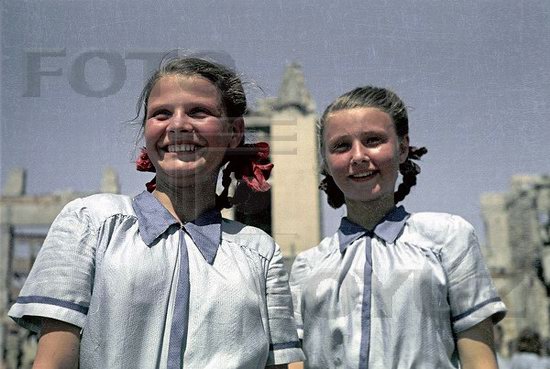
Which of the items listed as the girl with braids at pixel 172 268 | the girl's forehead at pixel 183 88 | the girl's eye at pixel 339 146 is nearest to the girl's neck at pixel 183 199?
the girl with braids at pixel 172 268

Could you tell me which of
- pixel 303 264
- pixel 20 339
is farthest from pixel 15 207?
pixel 303 264

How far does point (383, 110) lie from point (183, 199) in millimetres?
378

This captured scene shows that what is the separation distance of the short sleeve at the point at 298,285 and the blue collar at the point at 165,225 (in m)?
0.23

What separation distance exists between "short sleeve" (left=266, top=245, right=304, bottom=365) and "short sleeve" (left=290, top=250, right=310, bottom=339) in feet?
0.43

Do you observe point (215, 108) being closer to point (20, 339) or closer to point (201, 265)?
point (201, 265)

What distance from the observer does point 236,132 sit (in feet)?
3.49

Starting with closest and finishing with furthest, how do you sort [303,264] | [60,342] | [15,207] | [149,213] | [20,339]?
[60,342]
[149,213]
[303,264]
[15,207]
[20,339]

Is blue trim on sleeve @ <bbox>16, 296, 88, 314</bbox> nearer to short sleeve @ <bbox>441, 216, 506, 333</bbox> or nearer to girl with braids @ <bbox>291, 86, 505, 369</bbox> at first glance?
girl with braids @ <bbox>291, 86, 505, 369</bbox>

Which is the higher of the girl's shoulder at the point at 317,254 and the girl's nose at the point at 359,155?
the girl's nose at the point at 359,155

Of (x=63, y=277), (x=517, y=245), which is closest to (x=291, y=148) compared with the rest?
(x=63, y=277)

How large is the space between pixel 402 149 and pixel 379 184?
4.5 inches

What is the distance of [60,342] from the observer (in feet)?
2.78

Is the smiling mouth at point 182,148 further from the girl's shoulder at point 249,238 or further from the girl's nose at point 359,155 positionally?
the girl's nose at point 359,155

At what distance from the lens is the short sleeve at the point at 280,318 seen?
97cm
